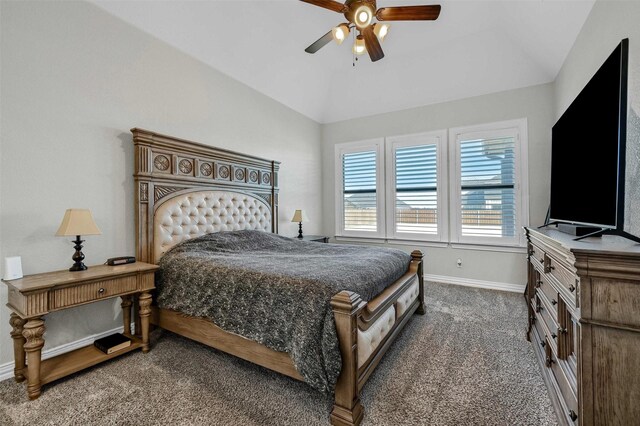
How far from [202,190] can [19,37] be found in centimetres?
182

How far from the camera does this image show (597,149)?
5.27 ft

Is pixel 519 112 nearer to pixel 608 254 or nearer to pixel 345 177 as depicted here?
pixel 345 177

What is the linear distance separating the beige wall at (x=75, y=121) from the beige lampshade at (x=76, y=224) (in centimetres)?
29

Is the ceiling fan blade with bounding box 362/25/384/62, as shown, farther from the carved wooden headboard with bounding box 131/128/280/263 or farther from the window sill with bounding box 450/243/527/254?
the window sill with bounding box 450/243/527/254

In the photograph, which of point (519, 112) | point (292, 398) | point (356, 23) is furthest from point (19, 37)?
point (519, 112)

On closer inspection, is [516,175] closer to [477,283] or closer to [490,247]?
[490,247]

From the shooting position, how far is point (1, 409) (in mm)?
1696

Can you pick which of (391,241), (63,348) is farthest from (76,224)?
(391,241)

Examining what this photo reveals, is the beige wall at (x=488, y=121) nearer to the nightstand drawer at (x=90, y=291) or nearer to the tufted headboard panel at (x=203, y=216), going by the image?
the tufted headboard panel at (x=203, y=216)

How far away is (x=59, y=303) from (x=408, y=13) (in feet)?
11.4

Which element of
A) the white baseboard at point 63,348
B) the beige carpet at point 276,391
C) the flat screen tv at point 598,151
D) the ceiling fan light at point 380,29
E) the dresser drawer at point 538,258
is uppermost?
the ceiling fan light at point 380,29

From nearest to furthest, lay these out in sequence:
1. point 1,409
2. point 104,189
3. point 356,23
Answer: point 1,409 → point 356,23 → point 104,189

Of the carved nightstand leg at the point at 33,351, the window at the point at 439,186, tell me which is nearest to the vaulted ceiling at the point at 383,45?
the window at the point at 439,186

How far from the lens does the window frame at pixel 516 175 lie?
3889 mm
